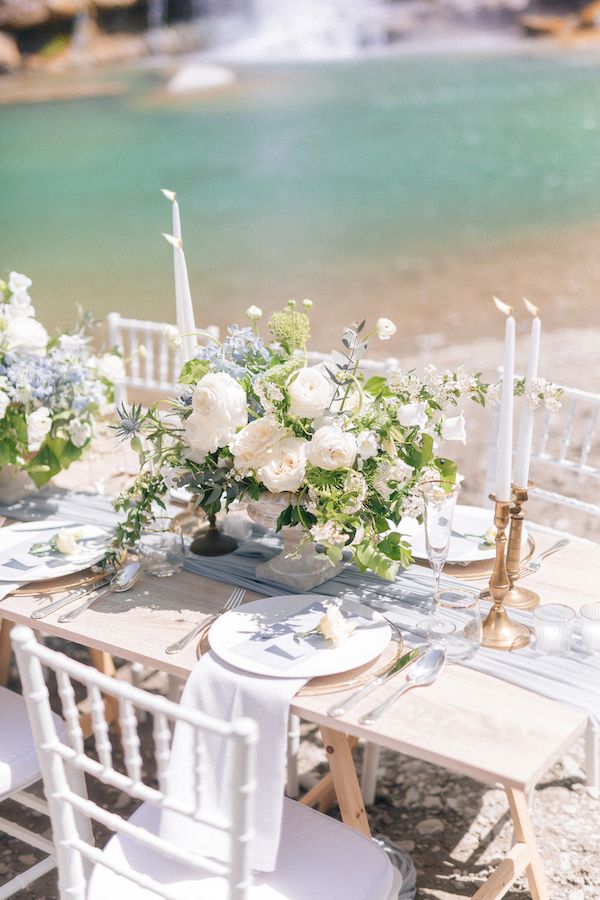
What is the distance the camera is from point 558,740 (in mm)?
1208

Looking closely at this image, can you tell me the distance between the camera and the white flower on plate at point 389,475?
1.49 meters

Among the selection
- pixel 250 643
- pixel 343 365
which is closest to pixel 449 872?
pixel 250 643

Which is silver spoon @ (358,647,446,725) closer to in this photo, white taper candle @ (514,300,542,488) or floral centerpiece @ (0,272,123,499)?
white taper candle @ (514,300,542,488)

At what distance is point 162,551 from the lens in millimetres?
1716

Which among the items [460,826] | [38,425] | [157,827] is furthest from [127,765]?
[460,826]

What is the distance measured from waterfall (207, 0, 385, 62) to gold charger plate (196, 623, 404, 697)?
25.5 ft

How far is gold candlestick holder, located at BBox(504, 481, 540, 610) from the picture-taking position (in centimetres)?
143

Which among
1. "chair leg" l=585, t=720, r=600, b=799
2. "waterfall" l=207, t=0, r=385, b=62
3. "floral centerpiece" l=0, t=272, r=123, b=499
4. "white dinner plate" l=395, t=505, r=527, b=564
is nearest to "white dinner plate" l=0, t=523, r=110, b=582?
"floral centerpiece" l=0, t=272, r=123, b=499

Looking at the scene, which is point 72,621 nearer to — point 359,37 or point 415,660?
point 415,660

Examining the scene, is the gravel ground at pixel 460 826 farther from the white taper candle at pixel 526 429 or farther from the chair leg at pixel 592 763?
the white taper candle at pixel 526 429

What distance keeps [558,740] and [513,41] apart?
808 centimetres

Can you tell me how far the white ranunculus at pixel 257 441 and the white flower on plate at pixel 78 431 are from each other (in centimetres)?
57

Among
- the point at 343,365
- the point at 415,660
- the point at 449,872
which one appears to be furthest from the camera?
the point at 449,872

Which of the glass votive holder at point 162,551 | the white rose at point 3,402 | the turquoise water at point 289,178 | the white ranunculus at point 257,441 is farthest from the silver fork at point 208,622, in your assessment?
the turquoise water at point 289,178
